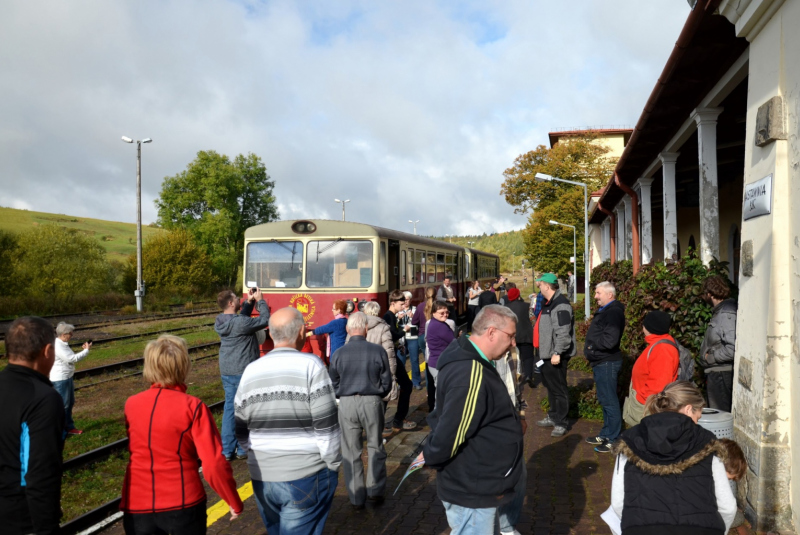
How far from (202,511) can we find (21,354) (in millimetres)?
1206

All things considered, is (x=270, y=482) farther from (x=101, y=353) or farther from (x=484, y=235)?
(x=484, y=235)

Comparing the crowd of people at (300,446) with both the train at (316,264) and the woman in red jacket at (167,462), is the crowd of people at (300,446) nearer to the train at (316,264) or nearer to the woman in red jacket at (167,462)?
the woman in red jacket at (167,462)

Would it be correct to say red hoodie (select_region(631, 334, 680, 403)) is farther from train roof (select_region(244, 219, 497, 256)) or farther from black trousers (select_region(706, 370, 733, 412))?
train roof (select_region(244, 219, 497, 256))

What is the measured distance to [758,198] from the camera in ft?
16.2

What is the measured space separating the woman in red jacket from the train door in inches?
397

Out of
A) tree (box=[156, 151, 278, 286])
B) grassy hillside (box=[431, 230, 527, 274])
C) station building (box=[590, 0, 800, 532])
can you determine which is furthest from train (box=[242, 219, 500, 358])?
grassy hillside (box=[431, 230, 527, 274])

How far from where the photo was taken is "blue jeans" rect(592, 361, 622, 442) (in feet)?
21.7

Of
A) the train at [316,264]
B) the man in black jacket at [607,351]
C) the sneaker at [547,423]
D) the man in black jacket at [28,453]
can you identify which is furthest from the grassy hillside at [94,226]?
the man in black jacket at [28,453]

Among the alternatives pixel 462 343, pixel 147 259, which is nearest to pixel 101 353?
pixel 462 343

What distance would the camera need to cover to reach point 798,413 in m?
4.41

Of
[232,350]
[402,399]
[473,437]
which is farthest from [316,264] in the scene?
[473,437]

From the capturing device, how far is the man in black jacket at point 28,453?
9.52 ft

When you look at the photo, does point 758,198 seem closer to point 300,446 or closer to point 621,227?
point 300,446

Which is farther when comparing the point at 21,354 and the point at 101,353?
the point at 101,353
